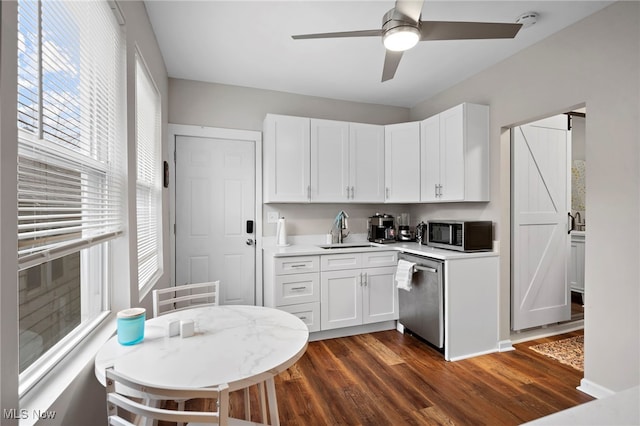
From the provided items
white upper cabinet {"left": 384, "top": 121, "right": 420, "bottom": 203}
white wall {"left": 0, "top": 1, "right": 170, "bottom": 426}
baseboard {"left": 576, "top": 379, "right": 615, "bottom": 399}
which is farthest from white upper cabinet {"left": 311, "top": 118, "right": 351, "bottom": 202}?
baseboard {"left": 576, "top": 379, "right": 615, "bottom": 399}

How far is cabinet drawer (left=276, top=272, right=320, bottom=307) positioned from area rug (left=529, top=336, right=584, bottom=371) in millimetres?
2146

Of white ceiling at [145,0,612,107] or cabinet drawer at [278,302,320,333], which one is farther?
cabinet drawer at [278,302,320,333]

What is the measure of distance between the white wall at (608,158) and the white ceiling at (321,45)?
0.19 m

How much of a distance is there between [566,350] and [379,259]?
1887 mm

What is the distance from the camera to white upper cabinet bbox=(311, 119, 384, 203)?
3465 mm

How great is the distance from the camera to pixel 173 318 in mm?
1645

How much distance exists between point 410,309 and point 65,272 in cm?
288

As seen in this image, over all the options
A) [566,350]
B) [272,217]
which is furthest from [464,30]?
[566,350]

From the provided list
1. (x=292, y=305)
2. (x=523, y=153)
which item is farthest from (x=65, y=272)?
(x=523, y=153)

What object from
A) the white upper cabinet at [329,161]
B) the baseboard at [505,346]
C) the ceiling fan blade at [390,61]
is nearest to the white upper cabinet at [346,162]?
the white upper cabinet at [329,161]

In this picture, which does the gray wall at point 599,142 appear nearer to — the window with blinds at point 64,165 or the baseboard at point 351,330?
the baseboard at point 351,330

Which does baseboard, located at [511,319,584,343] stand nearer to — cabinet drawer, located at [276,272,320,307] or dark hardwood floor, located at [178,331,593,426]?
dark hardwood floor, located at [178,331,593,426]

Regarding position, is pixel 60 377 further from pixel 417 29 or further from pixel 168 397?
pixel 417 29

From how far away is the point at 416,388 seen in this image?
2314 mm
